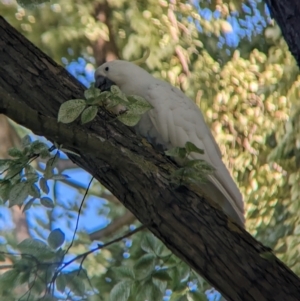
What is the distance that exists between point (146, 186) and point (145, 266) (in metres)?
0.34

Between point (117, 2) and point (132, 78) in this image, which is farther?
point (117, 2)

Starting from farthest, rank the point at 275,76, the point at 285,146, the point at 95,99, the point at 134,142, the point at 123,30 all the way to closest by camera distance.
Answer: the point at 123,30, the point at 275,76, the point at 285,146, the point at 134,142, the point at 95,99

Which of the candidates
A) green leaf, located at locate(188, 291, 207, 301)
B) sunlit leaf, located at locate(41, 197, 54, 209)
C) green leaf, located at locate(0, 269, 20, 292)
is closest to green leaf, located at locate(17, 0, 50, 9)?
sunlit leaf, located at locate(41, 197, 54, 209)

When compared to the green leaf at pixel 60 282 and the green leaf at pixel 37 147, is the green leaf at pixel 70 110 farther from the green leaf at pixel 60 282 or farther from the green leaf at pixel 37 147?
the green leaf at pixel 60 282

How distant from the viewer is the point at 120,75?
2.77m

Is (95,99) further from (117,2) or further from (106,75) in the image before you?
(117,2)

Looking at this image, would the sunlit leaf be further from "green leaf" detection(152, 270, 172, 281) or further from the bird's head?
the bird's head

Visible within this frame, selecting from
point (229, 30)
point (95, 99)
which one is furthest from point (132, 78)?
point (229, 30)

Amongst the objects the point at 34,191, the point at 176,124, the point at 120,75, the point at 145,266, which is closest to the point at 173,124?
the point at 176,124

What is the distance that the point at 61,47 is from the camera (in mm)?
4000

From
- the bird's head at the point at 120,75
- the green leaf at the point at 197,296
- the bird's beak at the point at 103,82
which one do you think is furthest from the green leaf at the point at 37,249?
the bird's beak at the point at 103,82

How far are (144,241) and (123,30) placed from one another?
241cm

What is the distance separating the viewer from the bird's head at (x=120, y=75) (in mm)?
2701

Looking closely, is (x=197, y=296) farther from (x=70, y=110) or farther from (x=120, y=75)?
(x=120, y=75)
